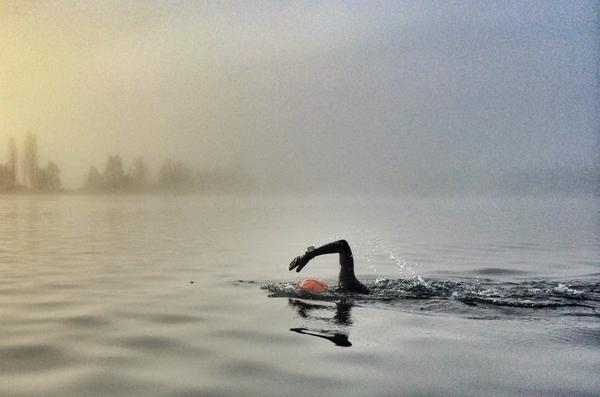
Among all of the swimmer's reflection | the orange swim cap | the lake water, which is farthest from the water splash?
the swimmer's reflection

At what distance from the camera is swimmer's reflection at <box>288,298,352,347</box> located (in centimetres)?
1082

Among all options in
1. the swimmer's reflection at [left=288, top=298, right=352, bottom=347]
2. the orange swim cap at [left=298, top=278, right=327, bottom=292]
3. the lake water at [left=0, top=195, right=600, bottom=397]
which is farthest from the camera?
the orange swim cap at [left=298, top=278, right=327, bottom=292]

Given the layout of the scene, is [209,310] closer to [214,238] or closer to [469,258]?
[469,258]

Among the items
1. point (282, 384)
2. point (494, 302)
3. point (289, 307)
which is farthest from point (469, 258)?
point (282, 384)

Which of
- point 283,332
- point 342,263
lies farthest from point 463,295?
point 283,332

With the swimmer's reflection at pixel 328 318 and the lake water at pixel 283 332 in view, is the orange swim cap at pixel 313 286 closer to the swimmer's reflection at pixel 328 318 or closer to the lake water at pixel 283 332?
the lake water at pixel 283 332

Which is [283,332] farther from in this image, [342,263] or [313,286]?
[342,263]

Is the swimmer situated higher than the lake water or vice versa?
the swimmer

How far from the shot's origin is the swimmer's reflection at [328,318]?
35.5 ft

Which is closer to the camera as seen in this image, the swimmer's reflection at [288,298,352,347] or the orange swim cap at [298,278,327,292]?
the swimmer's reflection at [288,298,352,347]

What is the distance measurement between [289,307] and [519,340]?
5084 millimetres

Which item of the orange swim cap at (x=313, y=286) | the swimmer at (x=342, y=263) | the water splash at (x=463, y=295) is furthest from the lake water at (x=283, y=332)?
the swimmer at (x=342, y=263)

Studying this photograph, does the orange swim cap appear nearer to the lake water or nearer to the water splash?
the water splash

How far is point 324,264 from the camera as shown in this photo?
82.3ft
